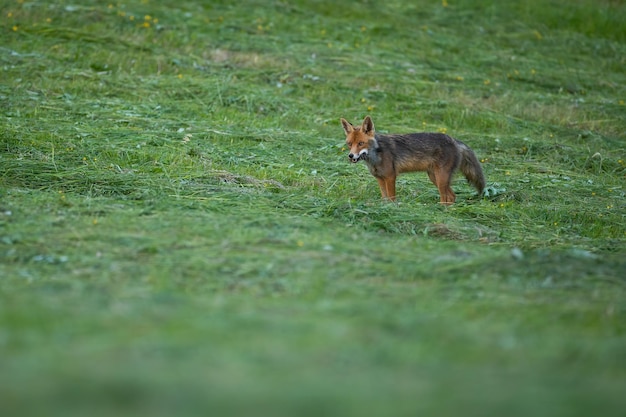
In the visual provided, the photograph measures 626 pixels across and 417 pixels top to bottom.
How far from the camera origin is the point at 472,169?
11.8 m

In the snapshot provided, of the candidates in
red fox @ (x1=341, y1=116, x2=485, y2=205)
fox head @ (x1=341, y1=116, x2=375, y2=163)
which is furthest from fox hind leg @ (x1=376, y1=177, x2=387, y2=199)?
fox head @ (x1=341, y1=116, x2=375, y2=163)

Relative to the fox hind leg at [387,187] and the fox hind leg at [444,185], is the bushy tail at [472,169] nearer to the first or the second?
the fox hind leg at [444,185]

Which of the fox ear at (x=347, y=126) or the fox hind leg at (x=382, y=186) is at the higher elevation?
the fox ear at (x=347, y=126)

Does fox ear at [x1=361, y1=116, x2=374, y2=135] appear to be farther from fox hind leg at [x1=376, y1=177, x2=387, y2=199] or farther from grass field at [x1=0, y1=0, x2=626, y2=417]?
grass field at [x1=0, y1=0, x2=626, y2=417]

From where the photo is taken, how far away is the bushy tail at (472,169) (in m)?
11.8

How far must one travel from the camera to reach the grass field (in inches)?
192

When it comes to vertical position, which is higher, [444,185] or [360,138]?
[360,138]

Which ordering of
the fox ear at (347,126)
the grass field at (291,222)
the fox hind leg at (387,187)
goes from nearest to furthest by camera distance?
the grass field at (291,222) < the fox hind leg at (387,187) < the fox ear at (347,126)

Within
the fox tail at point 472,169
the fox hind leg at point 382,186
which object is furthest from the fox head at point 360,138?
the fox tail at point 472,169

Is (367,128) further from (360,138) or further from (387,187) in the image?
(387,187)

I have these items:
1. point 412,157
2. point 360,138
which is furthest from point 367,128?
point 412,157

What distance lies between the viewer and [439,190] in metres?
11.8

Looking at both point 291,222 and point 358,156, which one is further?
point 358,156

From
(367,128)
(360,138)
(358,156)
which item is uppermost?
(367,128)
